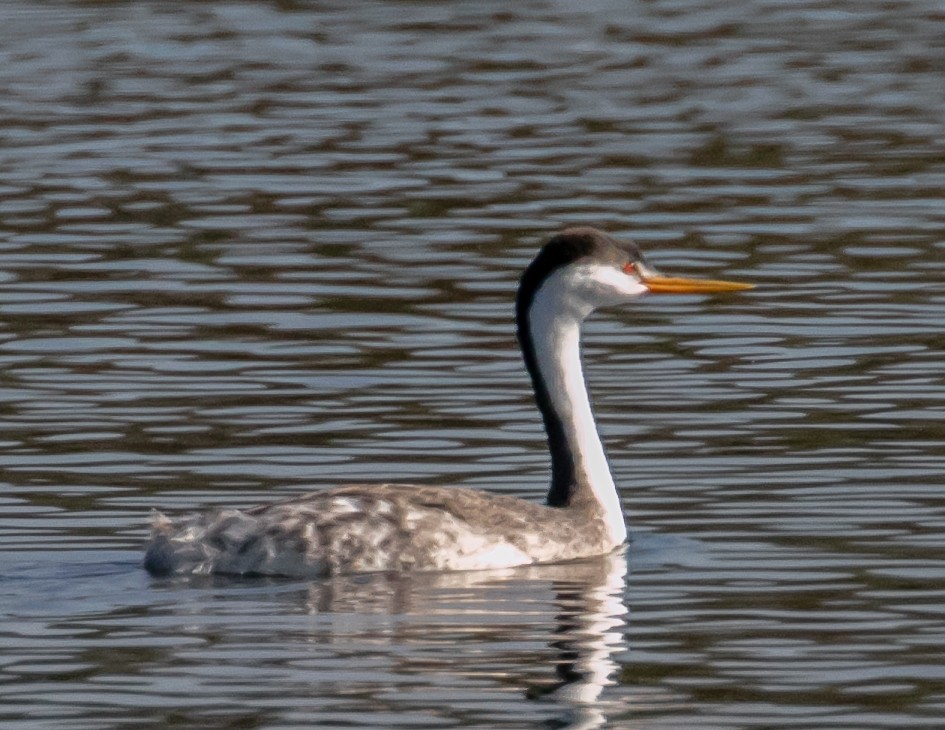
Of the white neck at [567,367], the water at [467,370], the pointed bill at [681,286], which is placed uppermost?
the pointed bill at [681,286]

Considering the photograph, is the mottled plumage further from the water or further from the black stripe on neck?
the black stripe on neck

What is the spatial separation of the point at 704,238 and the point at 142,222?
4773 millimetres

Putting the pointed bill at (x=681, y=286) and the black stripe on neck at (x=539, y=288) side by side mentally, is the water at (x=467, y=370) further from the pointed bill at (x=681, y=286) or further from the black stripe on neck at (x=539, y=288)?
the pointed bill at (x=681, y=286)

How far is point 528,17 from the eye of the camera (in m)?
39.7

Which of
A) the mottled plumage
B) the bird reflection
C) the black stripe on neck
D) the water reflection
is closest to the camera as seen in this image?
the water reflection

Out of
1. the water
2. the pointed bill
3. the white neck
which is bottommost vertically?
the water

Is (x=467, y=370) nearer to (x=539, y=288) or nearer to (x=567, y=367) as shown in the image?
(x=567, y=367)

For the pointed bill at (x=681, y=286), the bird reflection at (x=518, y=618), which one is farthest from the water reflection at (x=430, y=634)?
the pointed bill at (x=681, y=286)

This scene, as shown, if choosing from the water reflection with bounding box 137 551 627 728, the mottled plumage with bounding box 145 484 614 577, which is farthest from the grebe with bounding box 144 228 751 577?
the water reflection with bounding box 137 551 627 728

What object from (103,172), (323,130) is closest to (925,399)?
(103,172)

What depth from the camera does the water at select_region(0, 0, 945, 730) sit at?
36.3 ft

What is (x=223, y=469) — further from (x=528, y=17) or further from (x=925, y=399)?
(x=528, y=17)

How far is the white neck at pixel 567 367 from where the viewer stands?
1405 cm

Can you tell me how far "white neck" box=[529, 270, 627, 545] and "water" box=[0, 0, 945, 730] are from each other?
44 cm
